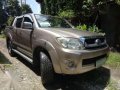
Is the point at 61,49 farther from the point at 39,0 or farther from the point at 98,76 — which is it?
the point at 39,0

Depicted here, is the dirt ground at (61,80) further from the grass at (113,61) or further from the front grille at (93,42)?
the front grille at (93,42)

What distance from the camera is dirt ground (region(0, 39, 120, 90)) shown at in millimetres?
5335

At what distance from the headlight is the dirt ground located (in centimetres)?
119

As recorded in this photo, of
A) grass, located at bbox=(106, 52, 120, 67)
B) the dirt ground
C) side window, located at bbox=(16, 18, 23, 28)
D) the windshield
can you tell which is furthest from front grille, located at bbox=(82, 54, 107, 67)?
side window, located at bbox=(16, 18, 23, 28)

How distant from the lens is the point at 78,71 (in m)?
4.76

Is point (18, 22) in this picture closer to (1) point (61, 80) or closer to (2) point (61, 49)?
(1) point (61, 80)

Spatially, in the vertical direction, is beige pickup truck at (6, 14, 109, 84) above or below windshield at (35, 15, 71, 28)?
below

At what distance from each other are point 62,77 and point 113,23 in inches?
233

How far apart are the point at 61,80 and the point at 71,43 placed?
1.48 meters

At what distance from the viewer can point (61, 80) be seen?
19.1 ft

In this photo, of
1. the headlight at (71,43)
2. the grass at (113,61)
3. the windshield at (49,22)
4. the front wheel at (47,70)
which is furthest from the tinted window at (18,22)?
the grass at (113,61)

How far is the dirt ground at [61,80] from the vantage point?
210 inches

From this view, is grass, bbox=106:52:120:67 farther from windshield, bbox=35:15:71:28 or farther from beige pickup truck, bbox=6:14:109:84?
windshield, bbox=35:15:71:28

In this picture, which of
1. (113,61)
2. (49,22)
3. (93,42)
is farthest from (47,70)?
Answer: (113,61)
